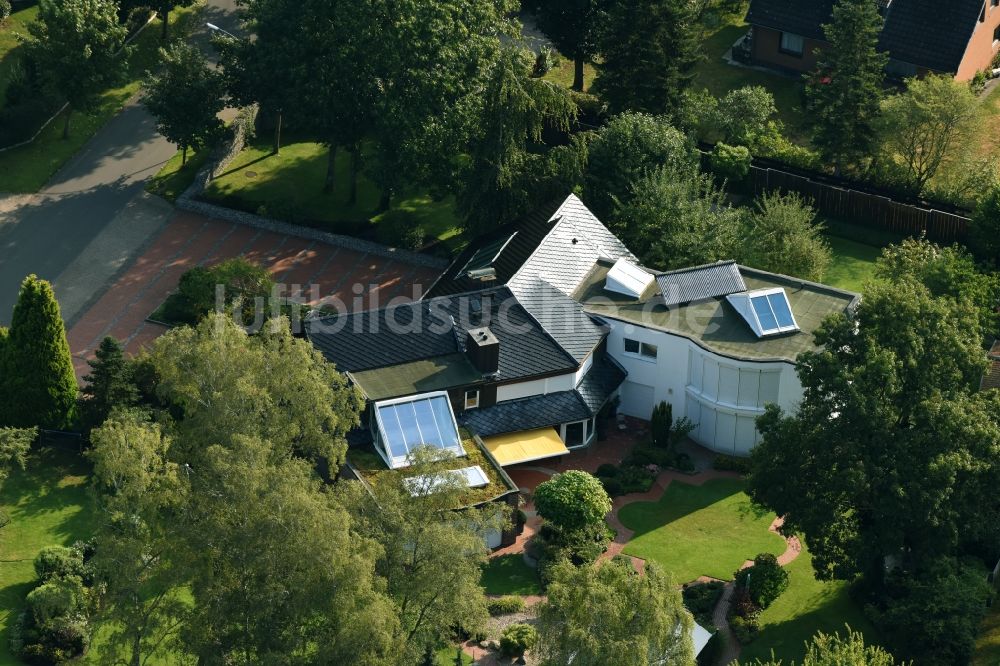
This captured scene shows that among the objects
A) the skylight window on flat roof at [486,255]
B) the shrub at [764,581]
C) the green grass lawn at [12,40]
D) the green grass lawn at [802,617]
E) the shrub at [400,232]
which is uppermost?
the green grass lawn at [12,40]

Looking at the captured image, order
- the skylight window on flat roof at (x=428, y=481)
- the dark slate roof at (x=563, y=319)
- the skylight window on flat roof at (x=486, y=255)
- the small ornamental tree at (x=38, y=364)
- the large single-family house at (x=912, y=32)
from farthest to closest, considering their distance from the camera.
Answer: the large single-family house at (x=912, y=32) → the skylight window on flat roof at (x=486, y=255) → the dark slate roof at (x=563, y=319) → the small ornamental tree at (x=38, y=364) → the skylight window on flat roof at (x=428, y=481)

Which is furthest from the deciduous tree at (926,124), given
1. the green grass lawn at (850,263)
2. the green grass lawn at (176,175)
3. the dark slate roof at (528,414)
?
the green grass lawn at (176,175)

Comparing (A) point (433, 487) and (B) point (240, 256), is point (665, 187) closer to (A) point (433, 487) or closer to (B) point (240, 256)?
(B) point (240, 256)

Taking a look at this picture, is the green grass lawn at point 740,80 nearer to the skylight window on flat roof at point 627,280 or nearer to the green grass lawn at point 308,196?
the green grass lawn at point 308,196

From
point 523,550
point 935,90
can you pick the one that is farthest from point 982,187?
point 523,550

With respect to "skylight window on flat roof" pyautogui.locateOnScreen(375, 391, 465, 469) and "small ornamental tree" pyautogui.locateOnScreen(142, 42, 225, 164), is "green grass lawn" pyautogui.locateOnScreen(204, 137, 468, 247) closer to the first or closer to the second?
"small ornamental tree" pyautogui.locateOnScreen(142, 42, 225, 164)

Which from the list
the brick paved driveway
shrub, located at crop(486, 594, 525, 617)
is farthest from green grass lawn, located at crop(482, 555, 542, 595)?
the brick paved driveway
